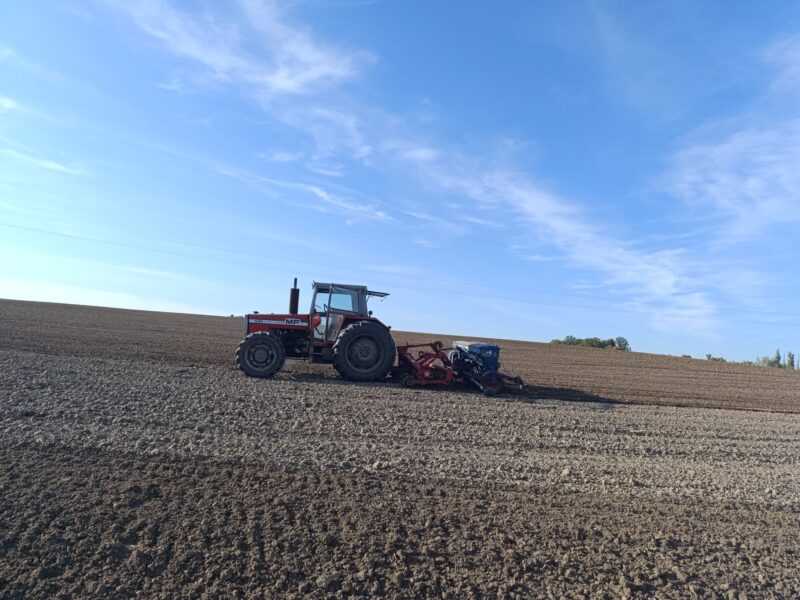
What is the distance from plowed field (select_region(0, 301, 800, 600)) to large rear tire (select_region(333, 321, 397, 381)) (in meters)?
2.45

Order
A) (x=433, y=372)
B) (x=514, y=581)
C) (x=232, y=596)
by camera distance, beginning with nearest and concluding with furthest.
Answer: (x=232, y=596) < (x=514, y=581) < (x=433, y=372)

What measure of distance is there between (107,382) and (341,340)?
4.89 metres

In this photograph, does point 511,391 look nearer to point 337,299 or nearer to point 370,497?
point 337,299

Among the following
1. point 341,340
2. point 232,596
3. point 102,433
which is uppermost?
point 341,340

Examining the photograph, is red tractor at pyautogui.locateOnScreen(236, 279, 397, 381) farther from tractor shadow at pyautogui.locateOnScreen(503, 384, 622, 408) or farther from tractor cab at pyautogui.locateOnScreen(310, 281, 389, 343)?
tractor shadow at pyautogui.locateOnScreen(503, 384, 622, 408)

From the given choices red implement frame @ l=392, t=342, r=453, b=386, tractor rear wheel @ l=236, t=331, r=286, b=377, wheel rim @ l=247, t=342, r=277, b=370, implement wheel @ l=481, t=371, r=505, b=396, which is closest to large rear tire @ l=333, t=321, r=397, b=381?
red implement frame @ l=392, t=342, r=453, b=386

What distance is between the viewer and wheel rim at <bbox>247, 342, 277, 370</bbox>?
13.6 meters

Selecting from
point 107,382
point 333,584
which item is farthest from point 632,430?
point 107,382

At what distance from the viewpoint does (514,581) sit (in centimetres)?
440

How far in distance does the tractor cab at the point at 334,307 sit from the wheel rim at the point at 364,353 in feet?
1.89

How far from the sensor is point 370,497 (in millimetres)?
5719

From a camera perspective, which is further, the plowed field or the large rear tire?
the large rear tire

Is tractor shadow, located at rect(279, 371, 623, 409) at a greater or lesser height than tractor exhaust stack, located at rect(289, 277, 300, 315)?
lesser

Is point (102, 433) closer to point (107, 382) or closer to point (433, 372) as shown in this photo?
point (107, 382)
